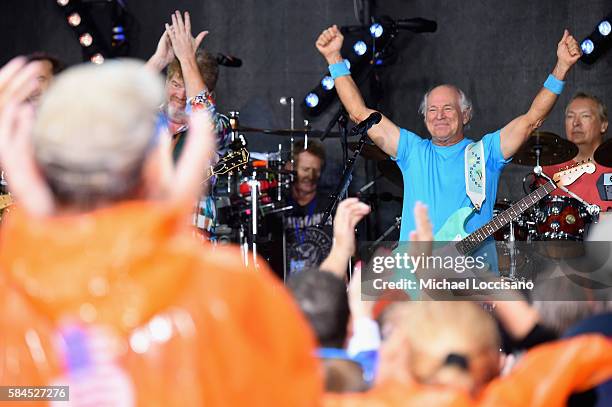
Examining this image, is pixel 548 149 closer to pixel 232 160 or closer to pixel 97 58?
pixel 232 160

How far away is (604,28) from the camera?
6422mm

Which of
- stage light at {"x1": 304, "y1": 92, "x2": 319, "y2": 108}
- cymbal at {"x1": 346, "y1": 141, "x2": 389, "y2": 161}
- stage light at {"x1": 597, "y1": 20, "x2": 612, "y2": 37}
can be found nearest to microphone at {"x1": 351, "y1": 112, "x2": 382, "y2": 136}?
cymbal at {"x1": 346, "y1": 141, "x2": 389, "y2": 161}

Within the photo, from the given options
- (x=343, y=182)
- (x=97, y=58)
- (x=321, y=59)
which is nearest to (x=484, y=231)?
(x=343, y=182)

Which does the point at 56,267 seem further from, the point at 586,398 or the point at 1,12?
the point at 1,12

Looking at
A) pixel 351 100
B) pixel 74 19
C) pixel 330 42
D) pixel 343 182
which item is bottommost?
pixel 343 182

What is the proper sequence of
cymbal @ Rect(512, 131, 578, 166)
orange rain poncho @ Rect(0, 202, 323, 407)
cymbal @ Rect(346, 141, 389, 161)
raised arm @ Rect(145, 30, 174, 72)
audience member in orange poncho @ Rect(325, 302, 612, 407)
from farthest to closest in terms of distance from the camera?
cymbal @ Rect(346, 141, 389, 161)
cymbal @ Rect(512, 131, 578, 166)
raised arm @ Rect(145, 30, 174, 72)
audience member in orange poncho @ Rect(325, 302, 612, 407)
orange rain poncho @ Rect(0, 202, 323, 407)

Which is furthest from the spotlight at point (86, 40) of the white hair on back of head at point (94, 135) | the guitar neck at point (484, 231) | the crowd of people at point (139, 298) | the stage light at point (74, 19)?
the white hair on back of head at point (94, 135)

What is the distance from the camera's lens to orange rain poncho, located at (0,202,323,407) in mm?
1463

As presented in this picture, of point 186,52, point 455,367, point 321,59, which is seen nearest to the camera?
point 455,367

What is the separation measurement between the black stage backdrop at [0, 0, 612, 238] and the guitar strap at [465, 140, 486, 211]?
2.66 metres

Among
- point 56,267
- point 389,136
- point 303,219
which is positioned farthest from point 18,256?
point 303,219

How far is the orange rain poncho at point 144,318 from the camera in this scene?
1463mm

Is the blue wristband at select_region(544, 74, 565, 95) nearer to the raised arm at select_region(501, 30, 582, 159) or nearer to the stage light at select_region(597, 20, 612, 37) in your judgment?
the raised arm at select_region(501, 30, 582, 159)

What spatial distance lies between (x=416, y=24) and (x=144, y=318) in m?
5.95
